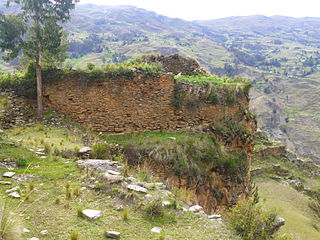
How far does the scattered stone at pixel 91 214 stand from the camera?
4.70m

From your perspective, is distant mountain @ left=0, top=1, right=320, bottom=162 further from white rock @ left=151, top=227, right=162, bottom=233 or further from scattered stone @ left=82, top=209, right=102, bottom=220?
white rock @ left=151, top=227, right=162, bottom=233

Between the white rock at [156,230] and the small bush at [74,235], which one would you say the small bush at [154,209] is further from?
the small bush at [74,235]

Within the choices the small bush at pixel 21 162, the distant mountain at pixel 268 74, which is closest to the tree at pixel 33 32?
the small bush at pixel 21 162

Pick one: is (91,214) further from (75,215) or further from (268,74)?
(268,74)

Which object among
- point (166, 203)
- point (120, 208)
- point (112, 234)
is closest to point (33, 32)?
point (120, 208)

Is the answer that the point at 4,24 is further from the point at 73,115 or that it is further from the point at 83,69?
the point at 73,115

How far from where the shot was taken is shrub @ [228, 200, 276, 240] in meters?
5.10

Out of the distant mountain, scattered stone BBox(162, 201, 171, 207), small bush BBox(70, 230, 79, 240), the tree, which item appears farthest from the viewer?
the distant mountain

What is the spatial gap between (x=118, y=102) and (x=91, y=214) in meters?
7.34

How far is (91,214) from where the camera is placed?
4.77 m

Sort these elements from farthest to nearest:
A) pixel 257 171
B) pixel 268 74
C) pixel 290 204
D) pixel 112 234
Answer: pixel 268 74 → pixel 257 171 → pixel 290 204 → pixel 112 234

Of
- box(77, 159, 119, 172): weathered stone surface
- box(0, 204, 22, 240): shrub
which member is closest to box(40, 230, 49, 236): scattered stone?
box(0, 204, 22, 240): shrub

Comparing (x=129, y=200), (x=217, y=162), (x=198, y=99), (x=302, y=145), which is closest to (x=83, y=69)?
(x=198, y=99)

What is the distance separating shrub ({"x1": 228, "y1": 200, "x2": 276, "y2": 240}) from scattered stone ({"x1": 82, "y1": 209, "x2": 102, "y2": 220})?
242 centimetres
